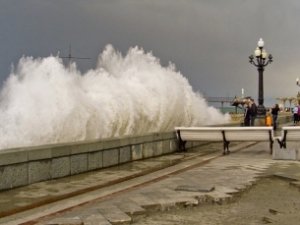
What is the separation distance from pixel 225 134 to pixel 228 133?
0.08 meters

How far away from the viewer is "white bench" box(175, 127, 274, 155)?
1359cm

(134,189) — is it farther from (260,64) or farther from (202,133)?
(260,64)

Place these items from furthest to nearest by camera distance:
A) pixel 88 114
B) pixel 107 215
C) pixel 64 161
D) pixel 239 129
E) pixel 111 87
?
pixel 111 87, pixel 88 114, pixel 239 129, pixel 64 161, pixel 107 215

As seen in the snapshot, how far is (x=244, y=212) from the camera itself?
22.6 ft

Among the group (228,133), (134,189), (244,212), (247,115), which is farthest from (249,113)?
(244,212)

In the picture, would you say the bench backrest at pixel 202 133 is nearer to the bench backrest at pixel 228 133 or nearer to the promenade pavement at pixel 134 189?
the bench backrest at pixel 228 133

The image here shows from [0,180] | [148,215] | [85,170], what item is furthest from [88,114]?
[148,215]

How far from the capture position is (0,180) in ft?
25.8

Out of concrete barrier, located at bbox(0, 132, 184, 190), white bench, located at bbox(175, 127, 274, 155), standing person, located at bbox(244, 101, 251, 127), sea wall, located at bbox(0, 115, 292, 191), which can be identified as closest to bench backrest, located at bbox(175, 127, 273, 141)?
white bench, located at bbox(175, 127, 274, 155)

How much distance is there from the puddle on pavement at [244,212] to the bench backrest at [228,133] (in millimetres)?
5229

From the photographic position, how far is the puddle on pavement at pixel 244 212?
6.38 m

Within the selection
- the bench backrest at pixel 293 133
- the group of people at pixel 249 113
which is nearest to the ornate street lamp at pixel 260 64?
the group of people at pixel 249 113

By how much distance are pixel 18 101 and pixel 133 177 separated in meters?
7.57

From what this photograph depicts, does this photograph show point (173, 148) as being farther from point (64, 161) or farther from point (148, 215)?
point (148, 215)
